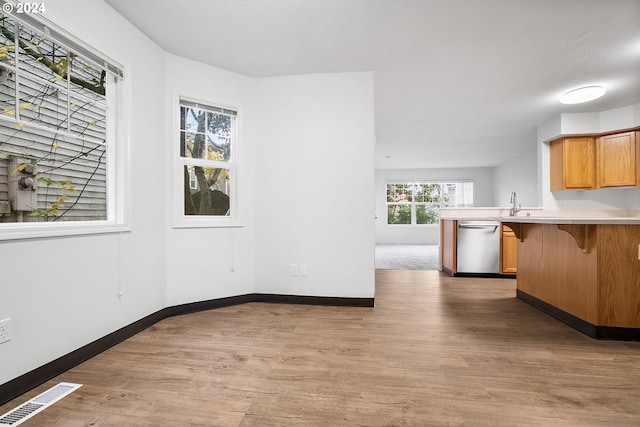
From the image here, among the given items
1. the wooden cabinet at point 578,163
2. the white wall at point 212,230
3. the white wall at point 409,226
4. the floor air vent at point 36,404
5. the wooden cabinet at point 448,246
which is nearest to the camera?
the floor air vent at point 36,404

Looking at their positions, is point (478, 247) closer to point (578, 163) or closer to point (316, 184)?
point (578, 163)

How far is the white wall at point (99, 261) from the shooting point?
5.50ft

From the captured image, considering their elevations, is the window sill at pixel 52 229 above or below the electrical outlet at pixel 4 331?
above

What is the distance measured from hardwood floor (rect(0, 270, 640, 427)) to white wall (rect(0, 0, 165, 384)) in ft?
0.73

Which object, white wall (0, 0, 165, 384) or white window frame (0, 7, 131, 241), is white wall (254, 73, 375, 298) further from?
white window frame (0, 7, 131, 241)

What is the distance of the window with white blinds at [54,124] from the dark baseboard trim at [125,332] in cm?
86

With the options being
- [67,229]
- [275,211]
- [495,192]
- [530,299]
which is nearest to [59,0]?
[67,229]

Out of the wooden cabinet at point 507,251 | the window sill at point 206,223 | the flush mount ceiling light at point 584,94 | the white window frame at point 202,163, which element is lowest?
the wooden cabinet at point 507,251

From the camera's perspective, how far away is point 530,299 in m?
3.40

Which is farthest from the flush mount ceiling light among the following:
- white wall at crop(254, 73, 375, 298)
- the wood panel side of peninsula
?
white wall at crop(254, 73, 375, 298)

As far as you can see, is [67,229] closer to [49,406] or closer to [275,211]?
[49,406]

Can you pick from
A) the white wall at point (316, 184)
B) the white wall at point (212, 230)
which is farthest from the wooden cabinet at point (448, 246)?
the white wall at point (212, 230)

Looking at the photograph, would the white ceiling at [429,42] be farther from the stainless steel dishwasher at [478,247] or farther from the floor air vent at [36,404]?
the floor air vent at [36,404]

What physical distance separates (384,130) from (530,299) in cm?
361
